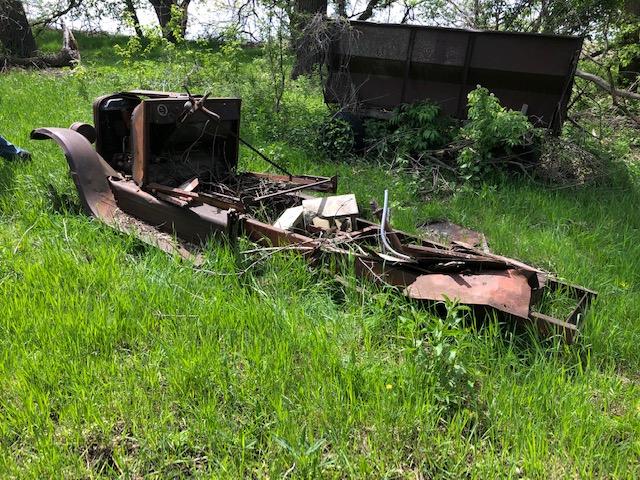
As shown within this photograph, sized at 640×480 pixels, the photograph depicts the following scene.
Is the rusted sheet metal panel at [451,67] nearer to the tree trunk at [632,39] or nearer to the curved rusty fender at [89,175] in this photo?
the tree trunk at [632,39]

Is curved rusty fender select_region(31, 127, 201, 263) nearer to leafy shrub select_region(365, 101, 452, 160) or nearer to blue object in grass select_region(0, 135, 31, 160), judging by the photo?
blue object in grass select_region(0, 135, 31, 160)

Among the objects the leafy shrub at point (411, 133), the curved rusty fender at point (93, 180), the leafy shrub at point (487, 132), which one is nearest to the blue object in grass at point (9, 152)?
the curved rusty fender at point (93, 180)

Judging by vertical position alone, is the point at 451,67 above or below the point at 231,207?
above

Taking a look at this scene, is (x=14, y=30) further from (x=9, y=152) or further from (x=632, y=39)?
(x=632, y=39)

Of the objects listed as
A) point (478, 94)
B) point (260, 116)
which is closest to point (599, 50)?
point (478, 94)

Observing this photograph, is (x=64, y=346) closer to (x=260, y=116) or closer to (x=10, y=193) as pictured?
(x=10, y=193)

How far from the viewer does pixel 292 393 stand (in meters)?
2.72

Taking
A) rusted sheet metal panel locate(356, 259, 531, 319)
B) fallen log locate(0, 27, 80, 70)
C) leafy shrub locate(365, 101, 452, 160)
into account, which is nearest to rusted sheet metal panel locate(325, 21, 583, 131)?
leafy shrub locate(365, 101, 452, 160)

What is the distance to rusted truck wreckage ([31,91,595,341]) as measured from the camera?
11.0ft

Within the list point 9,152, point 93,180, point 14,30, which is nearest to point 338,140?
point 93,180

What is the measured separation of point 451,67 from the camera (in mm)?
7766

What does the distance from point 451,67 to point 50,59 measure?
11.3m

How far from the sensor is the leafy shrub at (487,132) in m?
6.43

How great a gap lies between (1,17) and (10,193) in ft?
35.4
